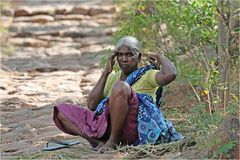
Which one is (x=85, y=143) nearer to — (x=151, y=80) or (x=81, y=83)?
(x=151, y=80)

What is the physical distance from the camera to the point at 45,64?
11656 mm

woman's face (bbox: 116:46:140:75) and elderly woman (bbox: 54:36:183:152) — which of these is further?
woman's face (bbox: 116:46:140:75)

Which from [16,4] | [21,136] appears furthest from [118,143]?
[16,4]

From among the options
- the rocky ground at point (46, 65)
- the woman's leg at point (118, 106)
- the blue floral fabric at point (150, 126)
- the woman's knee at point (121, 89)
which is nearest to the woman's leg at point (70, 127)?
the rocky ground at point (46, 65)

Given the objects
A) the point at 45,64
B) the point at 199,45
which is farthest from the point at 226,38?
the point at 45,64

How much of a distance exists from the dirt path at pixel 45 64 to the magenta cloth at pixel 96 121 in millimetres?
256

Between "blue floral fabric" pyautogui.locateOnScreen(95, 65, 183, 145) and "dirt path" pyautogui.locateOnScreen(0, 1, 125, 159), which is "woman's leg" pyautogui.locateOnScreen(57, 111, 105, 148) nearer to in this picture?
"dirt path" pyautogui.locateOnScreen(0, 1, 125, 159)

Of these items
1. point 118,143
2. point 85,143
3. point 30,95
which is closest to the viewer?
point 118,143

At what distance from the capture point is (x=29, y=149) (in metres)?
5.64

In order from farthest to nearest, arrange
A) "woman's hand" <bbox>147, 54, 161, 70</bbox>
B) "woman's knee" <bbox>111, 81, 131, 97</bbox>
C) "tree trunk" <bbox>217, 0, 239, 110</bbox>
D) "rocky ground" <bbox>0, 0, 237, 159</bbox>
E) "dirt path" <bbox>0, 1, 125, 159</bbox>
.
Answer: "dirt path" <bbox>0, 1, 125, 159</bbox> < "rocky ground" <bbox>0, 0, 237, 159</bbox> < "tree trunk" <bbox>217, 0, 239, 110</bbox> < "woman's hand" <bbox>147, 54, 161, 70</bbox> < "woman's knee" <bbox>111, 81, 131, 97</bbox>

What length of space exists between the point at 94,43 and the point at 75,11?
2948 mm

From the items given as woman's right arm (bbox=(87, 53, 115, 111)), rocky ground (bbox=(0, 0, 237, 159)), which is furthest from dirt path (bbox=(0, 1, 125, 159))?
woman's right arm (bbox=(87, 53, 115, 111))

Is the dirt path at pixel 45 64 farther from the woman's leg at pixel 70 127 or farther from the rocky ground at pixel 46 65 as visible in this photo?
the woman's leg at pixel 70 127

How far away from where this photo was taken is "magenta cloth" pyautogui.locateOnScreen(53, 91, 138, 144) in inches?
199
